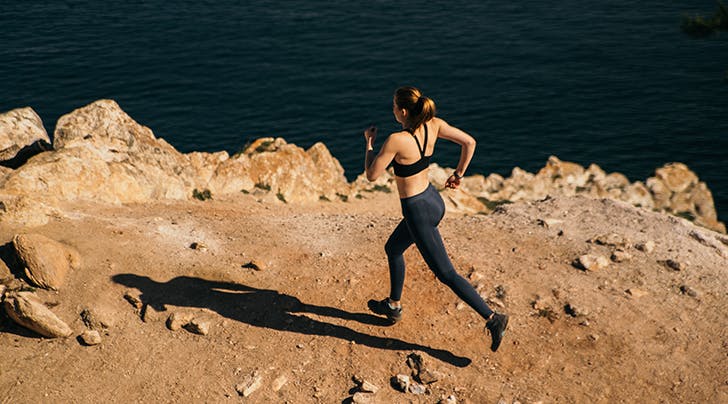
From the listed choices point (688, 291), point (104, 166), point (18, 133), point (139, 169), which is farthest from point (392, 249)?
point (18, 133)

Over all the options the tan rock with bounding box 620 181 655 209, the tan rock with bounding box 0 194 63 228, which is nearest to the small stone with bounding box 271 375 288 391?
the tan rock with bounding box 0 194 63 228

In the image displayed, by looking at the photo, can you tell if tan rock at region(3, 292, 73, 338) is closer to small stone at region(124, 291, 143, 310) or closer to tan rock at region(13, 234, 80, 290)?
tan rock at region(13, 234, 80, 290)

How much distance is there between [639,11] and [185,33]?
3150cm

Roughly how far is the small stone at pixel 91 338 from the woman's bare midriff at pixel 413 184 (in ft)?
16.0

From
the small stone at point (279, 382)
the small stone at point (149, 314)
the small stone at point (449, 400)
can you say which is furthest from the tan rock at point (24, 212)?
the small stone at point (449, 400)

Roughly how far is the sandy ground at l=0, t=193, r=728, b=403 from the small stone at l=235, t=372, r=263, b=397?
0.08 meters

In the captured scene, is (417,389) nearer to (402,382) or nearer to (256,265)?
(402,382)

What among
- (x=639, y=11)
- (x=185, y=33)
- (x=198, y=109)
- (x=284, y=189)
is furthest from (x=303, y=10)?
(x=284, y=189)

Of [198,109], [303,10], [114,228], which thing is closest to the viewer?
[114,228]

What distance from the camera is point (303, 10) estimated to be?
49031mm

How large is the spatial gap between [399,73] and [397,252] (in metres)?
31.0

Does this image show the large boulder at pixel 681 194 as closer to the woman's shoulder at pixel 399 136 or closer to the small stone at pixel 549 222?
the small stone at pixel 549 222

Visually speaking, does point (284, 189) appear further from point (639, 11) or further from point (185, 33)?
point (639, 11)

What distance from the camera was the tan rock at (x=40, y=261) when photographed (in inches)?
400
